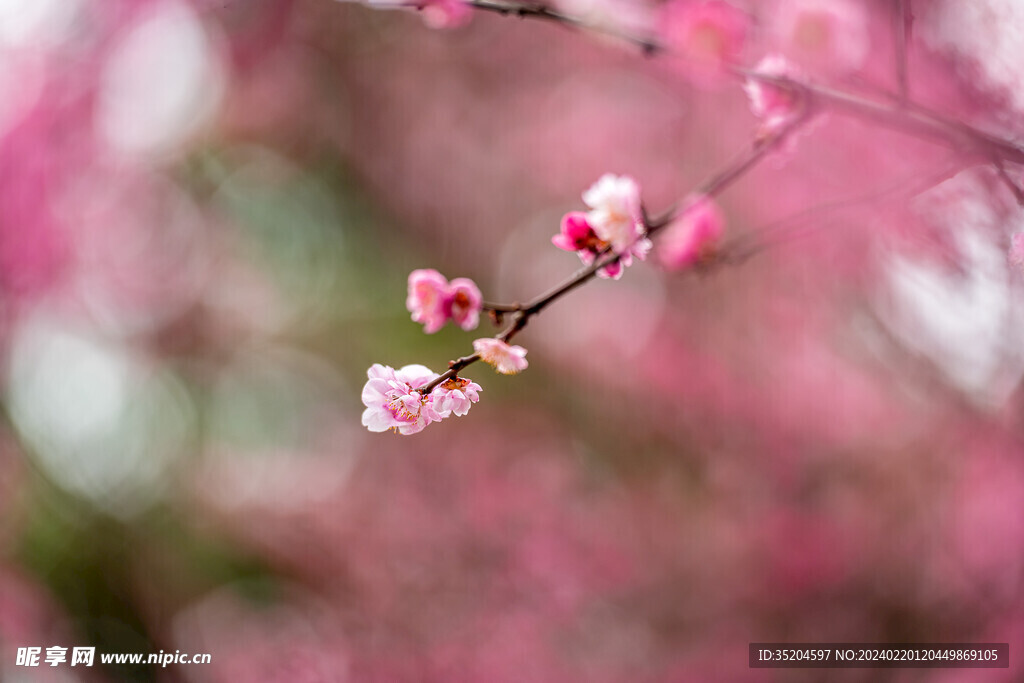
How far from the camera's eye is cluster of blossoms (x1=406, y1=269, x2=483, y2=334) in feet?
1.61

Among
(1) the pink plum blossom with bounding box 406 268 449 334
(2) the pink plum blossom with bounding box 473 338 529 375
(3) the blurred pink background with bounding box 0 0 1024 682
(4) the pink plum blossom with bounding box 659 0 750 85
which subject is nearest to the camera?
(2) the pink plum blossom with bounding box 473 338 529 375

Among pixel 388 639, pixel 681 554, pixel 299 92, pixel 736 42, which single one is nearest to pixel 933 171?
pixel 736 42

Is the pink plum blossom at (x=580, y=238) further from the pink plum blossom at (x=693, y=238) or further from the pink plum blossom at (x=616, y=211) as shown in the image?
the pink plum blossom at (x=693, y=238)

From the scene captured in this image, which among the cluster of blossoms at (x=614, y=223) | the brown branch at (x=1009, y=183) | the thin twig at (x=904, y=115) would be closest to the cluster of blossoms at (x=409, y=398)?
the cluster of blossoms at (x=614, y=223)

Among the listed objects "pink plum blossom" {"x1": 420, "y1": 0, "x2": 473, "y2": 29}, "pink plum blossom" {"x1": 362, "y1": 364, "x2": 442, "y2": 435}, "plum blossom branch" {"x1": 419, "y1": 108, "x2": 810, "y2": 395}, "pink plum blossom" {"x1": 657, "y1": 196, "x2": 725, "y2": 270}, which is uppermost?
"pink plum blossom" {"x1": 420, "y1": 0, "x2": 473, "y2": 29}

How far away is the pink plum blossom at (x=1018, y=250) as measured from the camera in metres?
0.47

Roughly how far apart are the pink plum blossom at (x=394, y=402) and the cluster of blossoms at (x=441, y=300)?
0.08m

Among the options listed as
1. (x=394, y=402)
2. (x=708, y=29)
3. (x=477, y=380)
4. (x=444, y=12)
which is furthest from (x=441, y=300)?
(x=477, y=380)

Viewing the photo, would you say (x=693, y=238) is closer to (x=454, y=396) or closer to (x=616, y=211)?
(x=616, y=211)

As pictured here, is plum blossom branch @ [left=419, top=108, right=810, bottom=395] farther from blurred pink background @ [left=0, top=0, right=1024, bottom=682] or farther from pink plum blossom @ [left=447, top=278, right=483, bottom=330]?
blurred pink background @ [left=0, top=0, right=1024, bottom=682]

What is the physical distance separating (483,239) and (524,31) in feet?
2.47

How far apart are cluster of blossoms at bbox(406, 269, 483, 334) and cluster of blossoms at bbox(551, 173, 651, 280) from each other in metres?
0.09

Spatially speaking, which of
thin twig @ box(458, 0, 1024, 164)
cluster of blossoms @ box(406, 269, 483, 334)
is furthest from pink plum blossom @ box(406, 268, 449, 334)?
thin twig @ box(458, 0, 1024, 164)

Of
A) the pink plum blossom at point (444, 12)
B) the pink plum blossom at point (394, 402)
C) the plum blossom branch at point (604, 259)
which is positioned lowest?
the pink plum blossom at point (394, 402)
